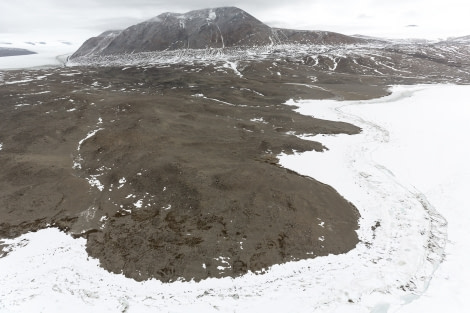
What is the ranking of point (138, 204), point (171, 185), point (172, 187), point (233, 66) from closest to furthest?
point (138, 204), point (172, 187), point (171, 185), point (233, 66)

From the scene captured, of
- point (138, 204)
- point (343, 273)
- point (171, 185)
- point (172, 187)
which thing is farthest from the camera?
point (171, 185)

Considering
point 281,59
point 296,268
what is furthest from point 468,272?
point 281,59

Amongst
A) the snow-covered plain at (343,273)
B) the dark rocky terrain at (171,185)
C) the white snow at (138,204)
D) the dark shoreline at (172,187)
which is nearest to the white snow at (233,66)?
the dark rocky terrain at (171,185)

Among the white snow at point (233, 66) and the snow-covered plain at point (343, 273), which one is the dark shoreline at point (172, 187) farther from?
the white snow at point (233, 66)

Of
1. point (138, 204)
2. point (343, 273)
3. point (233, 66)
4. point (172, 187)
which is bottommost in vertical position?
point (343, 273)

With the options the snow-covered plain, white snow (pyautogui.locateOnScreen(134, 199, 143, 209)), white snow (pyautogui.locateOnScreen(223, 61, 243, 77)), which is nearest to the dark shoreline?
white snow (pyautogui.locateOnScreen(134, 199, 143, 209))

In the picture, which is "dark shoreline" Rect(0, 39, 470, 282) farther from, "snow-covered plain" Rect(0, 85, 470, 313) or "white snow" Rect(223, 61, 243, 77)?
"white snow" Rect(223, 61, 243, 77)

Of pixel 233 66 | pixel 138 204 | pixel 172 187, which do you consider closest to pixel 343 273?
pixel 172 187

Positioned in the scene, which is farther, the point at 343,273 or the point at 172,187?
the point at 172,187

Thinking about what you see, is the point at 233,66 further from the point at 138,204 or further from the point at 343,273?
the point at 343,273
